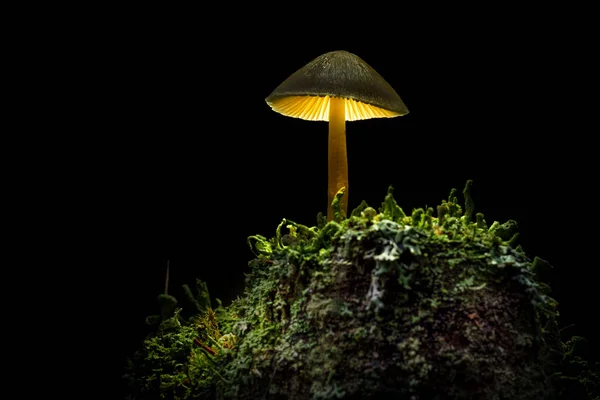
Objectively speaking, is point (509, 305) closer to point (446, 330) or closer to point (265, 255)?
point (446, 330)

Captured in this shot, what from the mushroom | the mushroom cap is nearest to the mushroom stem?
the mushroom

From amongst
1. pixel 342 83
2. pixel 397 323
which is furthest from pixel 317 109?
pixel 397 323

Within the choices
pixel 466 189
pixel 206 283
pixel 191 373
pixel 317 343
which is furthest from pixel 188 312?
pixel 466 189

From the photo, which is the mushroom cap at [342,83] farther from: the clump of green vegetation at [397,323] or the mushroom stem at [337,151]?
the clump of green vegetation at [397,323]

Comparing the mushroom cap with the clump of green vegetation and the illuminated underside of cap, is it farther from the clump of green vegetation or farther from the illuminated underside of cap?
the clump of green vegetation

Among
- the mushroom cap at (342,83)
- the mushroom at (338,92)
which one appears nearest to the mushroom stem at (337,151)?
the mushroom at (338,92)
